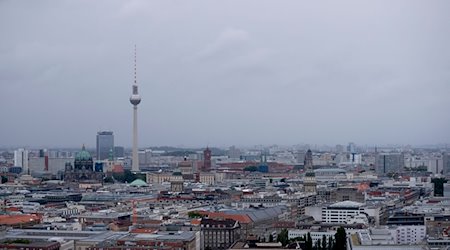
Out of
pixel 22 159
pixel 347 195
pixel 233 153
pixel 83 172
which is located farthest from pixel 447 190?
pixel 233 153

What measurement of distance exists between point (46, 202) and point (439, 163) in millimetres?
10592

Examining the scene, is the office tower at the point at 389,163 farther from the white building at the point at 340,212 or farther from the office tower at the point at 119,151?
the office tower at the point at 119,151

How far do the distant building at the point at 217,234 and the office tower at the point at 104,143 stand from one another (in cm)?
3157

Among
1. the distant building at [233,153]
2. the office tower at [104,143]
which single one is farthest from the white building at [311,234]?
the distant building at [233,153]

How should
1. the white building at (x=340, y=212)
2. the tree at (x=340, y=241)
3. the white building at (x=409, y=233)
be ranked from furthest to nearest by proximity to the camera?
the white building at (x=340, y=212) → the white building at (x=409, y=233) → the tree at (x=340, y=241)

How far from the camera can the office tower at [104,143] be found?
150 ft

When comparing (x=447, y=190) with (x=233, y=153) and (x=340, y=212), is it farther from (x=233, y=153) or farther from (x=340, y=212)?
(x=233, y=153)

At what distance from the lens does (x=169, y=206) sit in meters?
19.2

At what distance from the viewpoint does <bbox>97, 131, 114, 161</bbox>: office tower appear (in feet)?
150

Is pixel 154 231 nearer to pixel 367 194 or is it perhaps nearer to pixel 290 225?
pixel 290 225

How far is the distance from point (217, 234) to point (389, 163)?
20834 mm

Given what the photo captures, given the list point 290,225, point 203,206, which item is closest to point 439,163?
point 203,206

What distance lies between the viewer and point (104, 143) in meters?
46.9

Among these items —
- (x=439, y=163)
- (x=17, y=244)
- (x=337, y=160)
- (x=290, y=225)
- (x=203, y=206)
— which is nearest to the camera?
(x=17, y=244)
